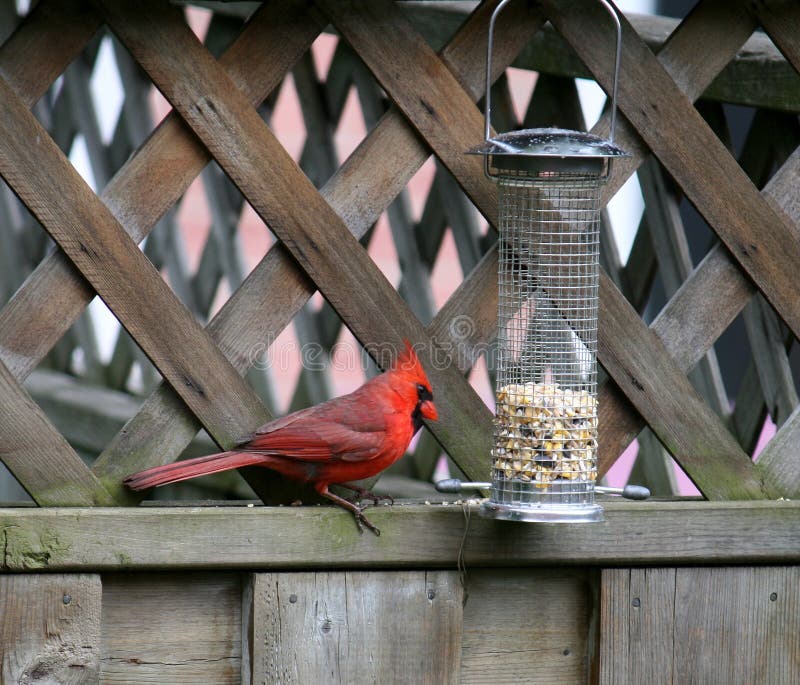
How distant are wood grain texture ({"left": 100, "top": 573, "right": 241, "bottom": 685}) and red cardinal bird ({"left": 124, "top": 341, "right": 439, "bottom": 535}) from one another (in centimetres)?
32

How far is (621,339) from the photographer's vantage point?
3.35 m

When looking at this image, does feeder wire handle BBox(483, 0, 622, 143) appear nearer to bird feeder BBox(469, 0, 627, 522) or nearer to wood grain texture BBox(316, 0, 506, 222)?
bird feeder BBox(469, 0, 627, 522)

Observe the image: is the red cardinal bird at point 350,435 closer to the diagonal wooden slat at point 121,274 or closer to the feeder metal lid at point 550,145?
the diagonal wooden slat at point 121,274

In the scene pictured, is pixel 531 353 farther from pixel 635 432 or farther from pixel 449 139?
pixel 449 139

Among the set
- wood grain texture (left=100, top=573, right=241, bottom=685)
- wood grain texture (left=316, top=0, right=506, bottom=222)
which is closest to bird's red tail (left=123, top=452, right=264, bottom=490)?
wood grain texture (left=100, top=573, right=241, bottom=685)

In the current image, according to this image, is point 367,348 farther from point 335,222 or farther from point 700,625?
point 700,625

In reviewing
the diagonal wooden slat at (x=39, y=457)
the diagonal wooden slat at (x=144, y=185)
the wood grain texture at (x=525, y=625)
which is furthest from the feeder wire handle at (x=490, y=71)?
the diagonal wooden slat at (x=39, y=457)

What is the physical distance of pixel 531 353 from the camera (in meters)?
A: 3.29

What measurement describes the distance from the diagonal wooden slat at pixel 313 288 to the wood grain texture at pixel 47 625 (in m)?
0.27

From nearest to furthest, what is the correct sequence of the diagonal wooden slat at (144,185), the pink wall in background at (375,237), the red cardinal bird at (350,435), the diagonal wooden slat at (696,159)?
1. the diagonal wooden slat at (144,185)
2. the red cardinal bird at (350,435)
3. the diagonal wooden slat at (696,159)
4. the pink wall in background at (375,237)

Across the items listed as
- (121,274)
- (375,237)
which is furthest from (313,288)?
(375,237)

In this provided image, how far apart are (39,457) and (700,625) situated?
68.4 inches

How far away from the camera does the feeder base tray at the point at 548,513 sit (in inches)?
119

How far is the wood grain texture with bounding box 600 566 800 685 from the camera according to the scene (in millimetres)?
3334
